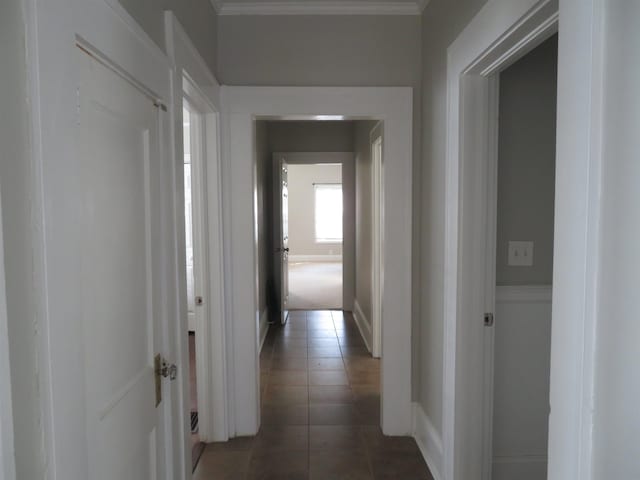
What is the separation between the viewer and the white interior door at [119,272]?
108cm

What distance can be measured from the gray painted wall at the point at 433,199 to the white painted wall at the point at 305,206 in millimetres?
8991

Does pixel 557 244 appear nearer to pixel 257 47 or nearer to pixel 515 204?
pixel 515 204

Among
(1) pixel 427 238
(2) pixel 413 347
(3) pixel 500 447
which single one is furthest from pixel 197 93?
(3) pixel 500 447

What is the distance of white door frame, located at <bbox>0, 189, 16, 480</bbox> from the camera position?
0.74 meters

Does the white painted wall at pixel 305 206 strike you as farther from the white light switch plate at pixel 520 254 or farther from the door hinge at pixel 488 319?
the door hinge at pixel 488 319

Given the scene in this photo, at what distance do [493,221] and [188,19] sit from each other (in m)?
1.67

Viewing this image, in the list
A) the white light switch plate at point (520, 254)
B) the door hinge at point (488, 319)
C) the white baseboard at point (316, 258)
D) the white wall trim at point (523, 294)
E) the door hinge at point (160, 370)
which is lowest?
the white baseboard at point (316, 258)

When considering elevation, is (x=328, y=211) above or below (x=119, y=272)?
above

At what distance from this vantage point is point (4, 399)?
0.75 metres

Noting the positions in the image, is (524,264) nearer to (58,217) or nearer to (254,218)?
(254,218)

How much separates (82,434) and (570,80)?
1386mm

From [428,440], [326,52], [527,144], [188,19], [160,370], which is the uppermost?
[326,52]

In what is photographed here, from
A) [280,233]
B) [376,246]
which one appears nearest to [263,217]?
[280,233]

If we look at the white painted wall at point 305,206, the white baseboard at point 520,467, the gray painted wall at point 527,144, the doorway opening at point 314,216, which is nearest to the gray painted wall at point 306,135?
the gray painted wall at point 527,144
